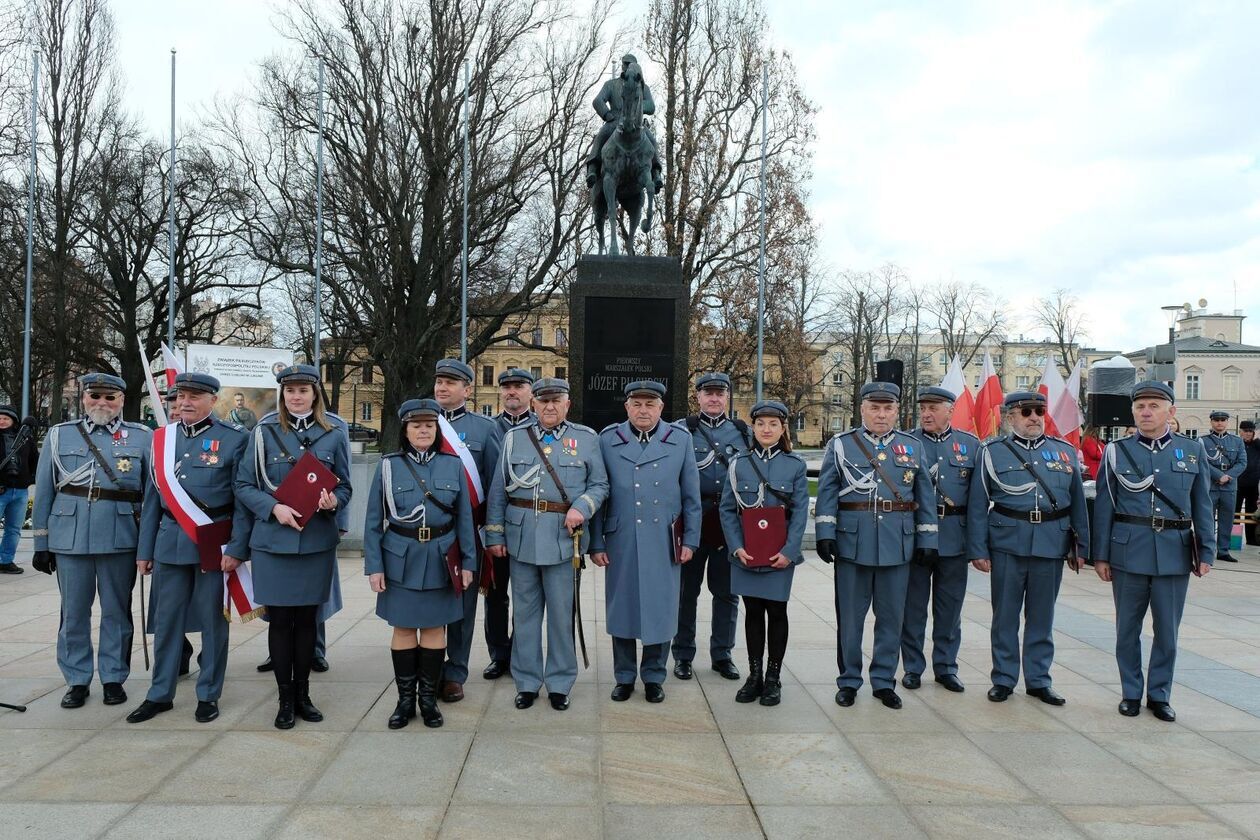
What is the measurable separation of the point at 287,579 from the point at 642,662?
2.04 meters

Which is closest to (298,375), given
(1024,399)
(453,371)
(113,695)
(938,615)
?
(453,371)

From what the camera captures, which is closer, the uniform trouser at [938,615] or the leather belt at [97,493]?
the leather belt at [97,493]

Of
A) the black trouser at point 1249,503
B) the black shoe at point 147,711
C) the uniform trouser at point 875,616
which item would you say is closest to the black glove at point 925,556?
the uniform trouser at point 875,616

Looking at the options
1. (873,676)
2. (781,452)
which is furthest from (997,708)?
(781,452)

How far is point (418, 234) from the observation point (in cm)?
2439

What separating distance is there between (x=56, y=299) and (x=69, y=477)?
25413 mm

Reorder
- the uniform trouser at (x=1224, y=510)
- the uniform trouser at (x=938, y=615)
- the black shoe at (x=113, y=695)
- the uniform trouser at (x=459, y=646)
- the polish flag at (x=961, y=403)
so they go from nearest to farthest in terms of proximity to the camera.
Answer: the black shoe at (x=113, y=695), the uniform trouser at (x=459, y=646), the uniform trouser at (x=938, y=615), the polish flag at (x=961, y=403), the uniform trouser at (x=1224, y=510)

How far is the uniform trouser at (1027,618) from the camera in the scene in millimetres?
5270

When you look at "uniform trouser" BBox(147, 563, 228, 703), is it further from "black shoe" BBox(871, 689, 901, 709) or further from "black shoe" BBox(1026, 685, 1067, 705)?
"black shoe" BBox(1026, 685, 1067, 705)

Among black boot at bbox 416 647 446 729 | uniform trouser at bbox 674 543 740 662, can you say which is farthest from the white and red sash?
uniform trouser at bbox 674 543 740 662

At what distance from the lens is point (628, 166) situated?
1088 cm

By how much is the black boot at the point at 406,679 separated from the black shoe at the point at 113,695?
5.19ft

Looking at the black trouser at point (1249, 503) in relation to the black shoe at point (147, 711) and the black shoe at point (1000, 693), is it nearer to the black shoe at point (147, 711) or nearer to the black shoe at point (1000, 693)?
the black shoe at point (1000, 693)

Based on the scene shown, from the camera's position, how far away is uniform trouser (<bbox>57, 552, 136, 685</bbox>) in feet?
16.2
